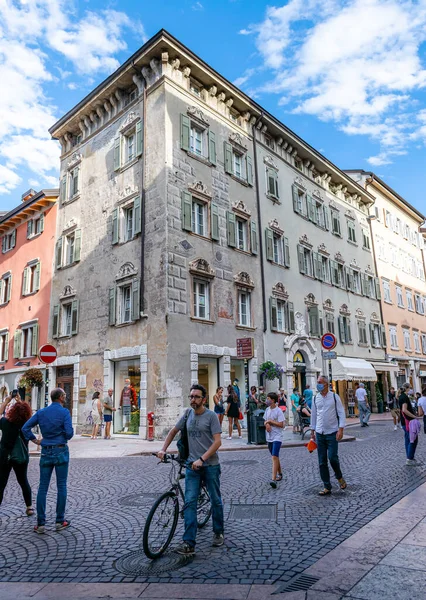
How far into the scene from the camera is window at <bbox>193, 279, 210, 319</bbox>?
63.3 feet

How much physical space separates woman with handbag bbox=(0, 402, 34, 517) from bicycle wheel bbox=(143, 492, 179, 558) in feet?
9.13

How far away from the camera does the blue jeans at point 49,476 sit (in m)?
6.02

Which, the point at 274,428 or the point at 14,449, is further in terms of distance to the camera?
the point at 274,428

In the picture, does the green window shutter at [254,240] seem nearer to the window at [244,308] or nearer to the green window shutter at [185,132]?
the window at [244,308]

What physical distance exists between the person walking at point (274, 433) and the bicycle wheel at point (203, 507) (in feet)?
9.46

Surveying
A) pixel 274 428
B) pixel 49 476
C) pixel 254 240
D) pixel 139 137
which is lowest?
pixel 49 476

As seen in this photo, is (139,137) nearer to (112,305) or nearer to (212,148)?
(212,148)

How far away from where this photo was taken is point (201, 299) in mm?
19641

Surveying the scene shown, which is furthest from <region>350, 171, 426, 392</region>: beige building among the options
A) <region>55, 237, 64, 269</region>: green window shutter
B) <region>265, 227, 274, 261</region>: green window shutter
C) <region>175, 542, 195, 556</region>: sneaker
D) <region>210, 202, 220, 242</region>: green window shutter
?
<region>175, 542, 195, 556</region>: sneaker

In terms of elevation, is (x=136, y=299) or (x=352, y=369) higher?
(x=136, y=299)

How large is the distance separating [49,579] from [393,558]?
3.21 metres

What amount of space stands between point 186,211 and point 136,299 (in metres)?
4.18

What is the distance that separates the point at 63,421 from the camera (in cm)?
A: 632

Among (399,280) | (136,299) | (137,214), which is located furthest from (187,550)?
(399,280)
